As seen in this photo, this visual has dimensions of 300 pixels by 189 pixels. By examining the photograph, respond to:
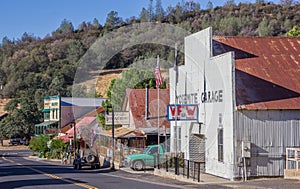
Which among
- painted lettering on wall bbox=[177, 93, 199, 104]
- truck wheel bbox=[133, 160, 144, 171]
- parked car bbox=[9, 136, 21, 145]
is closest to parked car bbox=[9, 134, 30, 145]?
parked car bbox=[9, 136, 21, 145]

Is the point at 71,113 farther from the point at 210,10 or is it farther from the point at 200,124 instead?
the point at 210,10

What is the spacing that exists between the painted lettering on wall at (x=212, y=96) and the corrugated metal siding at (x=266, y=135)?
2.01 metres

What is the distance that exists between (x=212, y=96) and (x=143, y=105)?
22.1 metres

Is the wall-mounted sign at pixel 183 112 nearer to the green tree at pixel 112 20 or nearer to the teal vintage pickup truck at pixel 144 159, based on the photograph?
the teal vintage pickup truck at pixel 144 159

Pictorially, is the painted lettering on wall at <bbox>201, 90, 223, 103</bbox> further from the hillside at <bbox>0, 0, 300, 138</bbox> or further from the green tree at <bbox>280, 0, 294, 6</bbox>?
the green tree at <bbox>280, 0, 294, 6</bbox>

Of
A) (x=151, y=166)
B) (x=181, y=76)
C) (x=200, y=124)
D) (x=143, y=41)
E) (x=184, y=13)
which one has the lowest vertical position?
(x=151, y=166)

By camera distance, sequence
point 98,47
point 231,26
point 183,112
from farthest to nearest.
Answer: point 231,26 → point 98,47 → point 183,112

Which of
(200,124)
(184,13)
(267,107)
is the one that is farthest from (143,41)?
(184,13)

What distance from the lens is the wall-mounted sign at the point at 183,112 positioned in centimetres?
2930

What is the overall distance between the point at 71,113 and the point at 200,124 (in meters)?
60.2

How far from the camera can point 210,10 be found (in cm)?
16062

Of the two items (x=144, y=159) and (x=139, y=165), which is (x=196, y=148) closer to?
(x=144, y=159)

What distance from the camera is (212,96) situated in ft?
93.9

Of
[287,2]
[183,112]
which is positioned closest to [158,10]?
[287,2]
